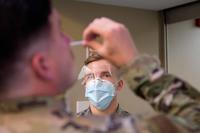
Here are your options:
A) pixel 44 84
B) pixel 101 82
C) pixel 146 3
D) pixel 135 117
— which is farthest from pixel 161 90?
pixel 146 3

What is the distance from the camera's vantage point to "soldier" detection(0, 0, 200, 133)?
2.22 ft

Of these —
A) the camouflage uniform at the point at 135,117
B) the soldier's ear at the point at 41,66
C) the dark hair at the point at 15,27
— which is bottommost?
the camouflage uniform at the point at 135,117

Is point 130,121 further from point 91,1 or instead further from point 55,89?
point 91,1

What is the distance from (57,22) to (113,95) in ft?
5.70

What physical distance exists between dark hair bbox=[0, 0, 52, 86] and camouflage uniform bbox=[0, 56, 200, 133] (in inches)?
2.8

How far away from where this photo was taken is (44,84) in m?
0.69

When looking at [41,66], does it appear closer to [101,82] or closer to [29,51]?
[29,51]

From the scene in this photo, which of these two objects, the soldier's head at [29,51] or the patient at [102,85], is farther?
the patient at [102,85]

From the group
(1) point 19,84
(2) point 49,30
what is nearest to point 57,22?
(2) point 49,30

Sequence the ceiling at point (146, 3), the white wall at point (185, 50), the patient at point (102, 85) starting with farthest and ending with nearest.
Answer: the white wall at point (185, 50) → the ceiling at point (146, 3) → the patient at point (102, 85)

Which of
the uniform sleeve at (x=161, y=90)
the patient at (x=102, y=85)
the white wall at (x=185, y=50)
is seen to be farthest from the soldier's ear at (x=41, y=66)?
the white wall at (x=185, y=50)

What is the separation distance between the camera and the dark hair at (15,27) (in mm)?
666

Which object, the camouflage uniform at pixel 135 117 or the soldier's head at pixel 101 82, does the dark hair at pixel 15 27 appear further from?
the soldier's head at pixel 101 82

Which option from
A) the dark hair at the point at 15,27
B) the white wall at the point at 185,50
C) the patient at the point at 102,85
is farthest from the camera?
the white wall at the point at 185,50
